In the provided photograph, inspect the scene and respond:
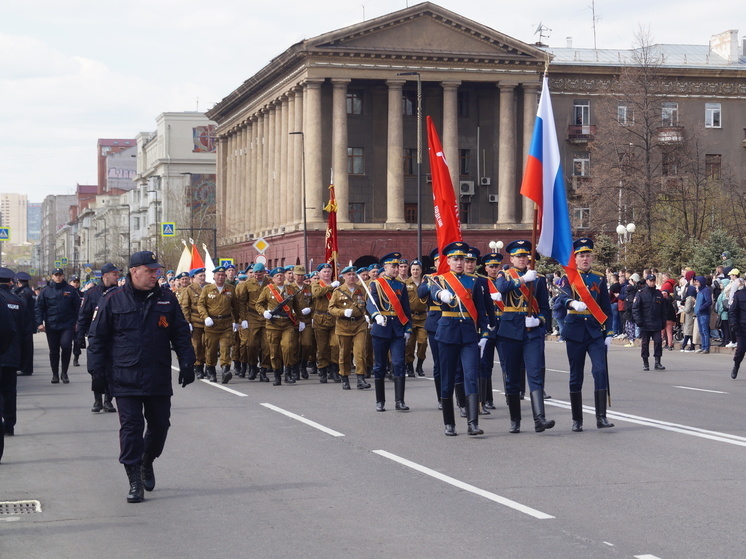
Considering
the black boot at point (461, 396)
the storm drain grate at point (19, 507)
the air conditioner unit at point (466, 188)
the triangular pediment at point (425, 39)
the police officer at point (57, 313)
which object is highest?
the triangular pediment at point (425, 39)

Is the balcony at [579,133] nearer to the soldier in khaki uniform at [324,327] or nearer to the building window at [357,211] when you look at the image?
the building window at [357,211]

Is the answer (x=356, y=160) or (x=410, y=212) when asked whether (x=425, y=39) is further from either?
(x=410, y=212)

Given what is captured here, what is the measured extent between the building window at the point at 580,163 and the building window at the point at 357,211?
13956 millimetres

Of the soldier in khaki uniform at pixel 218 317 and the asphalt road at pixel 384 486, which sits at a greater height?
the soldier in khaki uniform at pixel 218 317

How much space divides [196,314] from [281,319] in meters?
2.16

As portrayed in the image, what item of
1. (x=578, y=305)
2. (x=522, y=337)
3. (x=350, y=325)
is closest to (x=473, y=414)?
(x=522, y=337)

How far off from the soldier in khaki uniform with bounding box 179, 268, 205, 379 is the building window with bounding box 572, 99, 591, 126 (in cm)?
5887

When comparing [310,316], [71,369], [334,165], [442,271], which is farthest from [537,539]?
[334,165]

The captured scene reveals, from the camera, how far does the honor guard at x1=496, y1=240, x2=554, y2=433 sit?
13.2m

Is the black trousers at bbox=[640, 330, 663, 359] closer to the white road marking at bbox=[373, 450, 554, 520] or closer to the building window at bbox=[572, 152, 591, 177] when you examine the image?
the white road marking at bbox=[373, 450, 554, 520]

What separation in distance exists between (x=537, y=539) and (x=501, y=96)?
223 ft

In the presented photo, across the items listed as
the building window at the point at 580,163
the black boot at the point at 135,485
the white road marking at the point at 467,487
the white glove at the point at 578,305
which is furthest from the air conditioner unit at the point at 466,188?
the black boot at the point at 135,485

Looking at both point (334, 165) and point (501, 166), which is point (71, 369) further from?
point (501, 166)

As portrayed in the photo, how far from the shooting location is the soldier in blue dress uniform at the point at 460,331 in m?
13.0
